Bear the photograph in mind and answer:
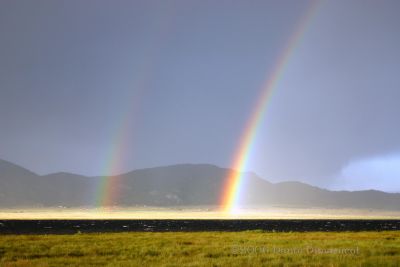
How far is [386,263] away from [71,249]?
2128 cm

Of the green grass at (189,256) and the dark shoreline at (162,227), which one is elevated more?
the dark shoreline at (162,227)

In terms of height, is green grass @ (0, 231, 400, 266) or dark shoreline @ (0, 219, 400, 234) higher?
dark shoreline @ (0, 219, 400, 234)

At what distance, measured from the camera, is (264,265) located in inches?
1070

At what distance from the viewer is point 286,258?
30047 millimetres

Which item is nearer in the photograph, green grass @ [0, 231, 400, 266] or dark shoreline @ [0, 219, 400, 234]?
green grass @ [0, 231, 400, 266]

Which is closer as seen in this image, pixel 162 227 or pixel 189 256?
pixel 189 256

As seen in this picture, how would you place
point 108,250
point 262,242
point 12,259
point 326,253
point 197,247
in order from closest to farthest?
point 12,259 → point 326,253 → point 108,250 → point 197,247 → point 262,242

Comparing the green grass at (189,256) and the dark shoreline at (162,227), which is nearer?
the green grass at (189,256)

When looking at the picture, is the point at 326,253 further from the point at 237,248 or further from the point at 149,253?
the point at 149,253

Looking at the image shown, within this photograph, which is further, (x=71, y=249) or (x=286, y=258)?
(x=71, y=249)

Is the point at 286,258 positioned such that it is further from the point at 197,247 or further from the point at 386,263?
the point at 197,247

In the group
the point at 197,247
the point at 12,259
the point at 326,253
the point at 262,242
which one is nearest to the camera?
the point at 12,259

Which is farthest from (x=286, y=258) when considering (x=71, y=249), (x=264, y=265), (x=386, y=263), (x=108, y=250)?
(x=71, y=249)

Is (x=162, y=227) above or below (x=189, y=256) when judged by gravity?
above
